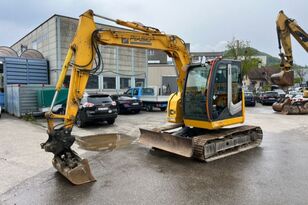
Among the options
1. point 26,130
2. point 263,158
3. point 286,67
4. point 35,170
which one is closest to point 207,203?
point 263,158

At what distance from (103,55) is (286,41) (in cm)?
1274

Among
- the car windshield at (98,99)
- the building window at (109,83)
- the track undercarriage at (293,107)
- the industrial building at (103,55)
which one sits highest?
the industrial building at (103,55)

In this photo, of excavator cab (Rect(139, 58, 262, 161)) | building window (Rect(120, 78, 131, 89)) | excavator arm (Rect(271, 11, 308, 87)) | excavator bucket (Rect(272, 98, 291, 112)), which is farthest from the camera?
building window (Rect(120, 78, 131, 89))

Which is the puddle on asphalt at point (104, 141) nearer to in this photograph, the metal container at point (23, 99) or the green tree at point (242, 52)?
the metal container at point (23, 99)

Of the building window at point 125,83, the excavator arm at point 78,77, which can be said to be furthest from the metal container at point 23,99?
the excavator arm at point 78,77

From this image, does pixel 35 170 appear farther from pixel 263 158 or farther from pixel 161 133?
pixel 263 158

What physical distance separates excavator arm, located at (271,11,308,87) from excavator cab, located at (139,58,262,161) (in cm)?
847

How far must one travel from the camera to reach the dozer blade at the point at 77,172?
4992 mm

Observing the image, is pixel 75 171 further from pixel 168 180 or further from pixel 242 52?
pixel 242 52

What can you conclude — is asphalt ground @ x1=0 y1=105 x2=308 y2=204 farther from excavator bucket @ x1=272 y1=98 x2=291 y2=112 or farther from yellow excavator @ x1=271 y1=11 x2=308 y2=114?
excavator bucket @ x1=272 y1=98 x2=291 y2=112

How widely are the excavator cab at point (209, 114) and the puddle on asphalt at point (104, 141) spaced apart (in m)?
1.13

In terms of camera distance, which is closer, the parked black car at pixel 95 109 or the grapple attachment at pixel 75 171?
the grapple attachment at pixel 75 171

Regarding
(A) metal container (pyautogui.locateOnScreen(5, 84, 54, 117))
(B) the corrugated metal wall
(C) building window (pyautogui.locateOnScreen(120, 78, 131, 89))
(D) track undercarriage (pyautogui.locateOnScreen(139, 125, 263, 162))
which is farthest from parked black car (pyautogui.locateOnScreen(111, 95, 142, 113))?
(D) track undercarriage (pyautogui.locateOnScreen(139, 125, 263, 162))

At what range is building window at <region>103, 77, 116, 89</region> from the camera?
20.1 metres
